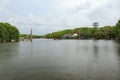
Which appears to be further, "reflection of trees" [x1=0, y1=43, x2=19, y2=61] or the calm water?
"reflection of trees" [x1=0, y1=43, x2=19, y2=61]

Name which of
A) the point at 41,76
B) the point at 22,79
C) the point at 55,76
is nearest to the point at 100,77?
the point at 55,76

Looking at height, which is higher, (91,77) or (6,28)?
(6,28)

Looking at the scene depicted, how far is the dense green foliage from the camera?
126m

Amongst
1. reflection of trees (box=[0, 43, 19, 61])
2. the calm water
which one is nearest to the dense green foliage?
reflection of trees (box=[0, 43, 19, 61])

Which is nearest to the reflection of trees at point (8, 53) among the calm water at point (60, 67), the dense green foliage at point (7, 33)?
the calm water at point (60, 67)

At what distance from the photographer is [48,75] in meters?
21.7

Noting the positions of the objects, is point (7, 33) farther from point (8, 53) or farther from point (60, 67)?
point (60, 67)

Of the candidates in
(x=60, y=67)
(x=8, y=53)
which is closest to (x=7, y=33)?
(x=8, y=53)

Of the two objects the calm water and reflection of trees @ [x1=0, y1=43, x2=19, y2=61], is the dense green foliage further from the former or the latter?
the calm water

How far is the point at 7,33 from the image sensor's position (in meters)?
138

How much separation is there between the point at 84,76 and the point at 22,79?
25.0ft

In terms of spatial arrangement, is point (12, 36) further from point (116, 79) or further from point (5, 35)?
point (116, 79)

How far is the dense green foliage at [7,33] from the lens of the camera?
414ft

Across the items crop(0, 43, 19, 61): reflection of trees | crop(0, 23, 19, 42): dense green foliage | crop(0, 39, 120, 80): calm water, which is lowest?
crop(0, 39, 120, 80): calm water
